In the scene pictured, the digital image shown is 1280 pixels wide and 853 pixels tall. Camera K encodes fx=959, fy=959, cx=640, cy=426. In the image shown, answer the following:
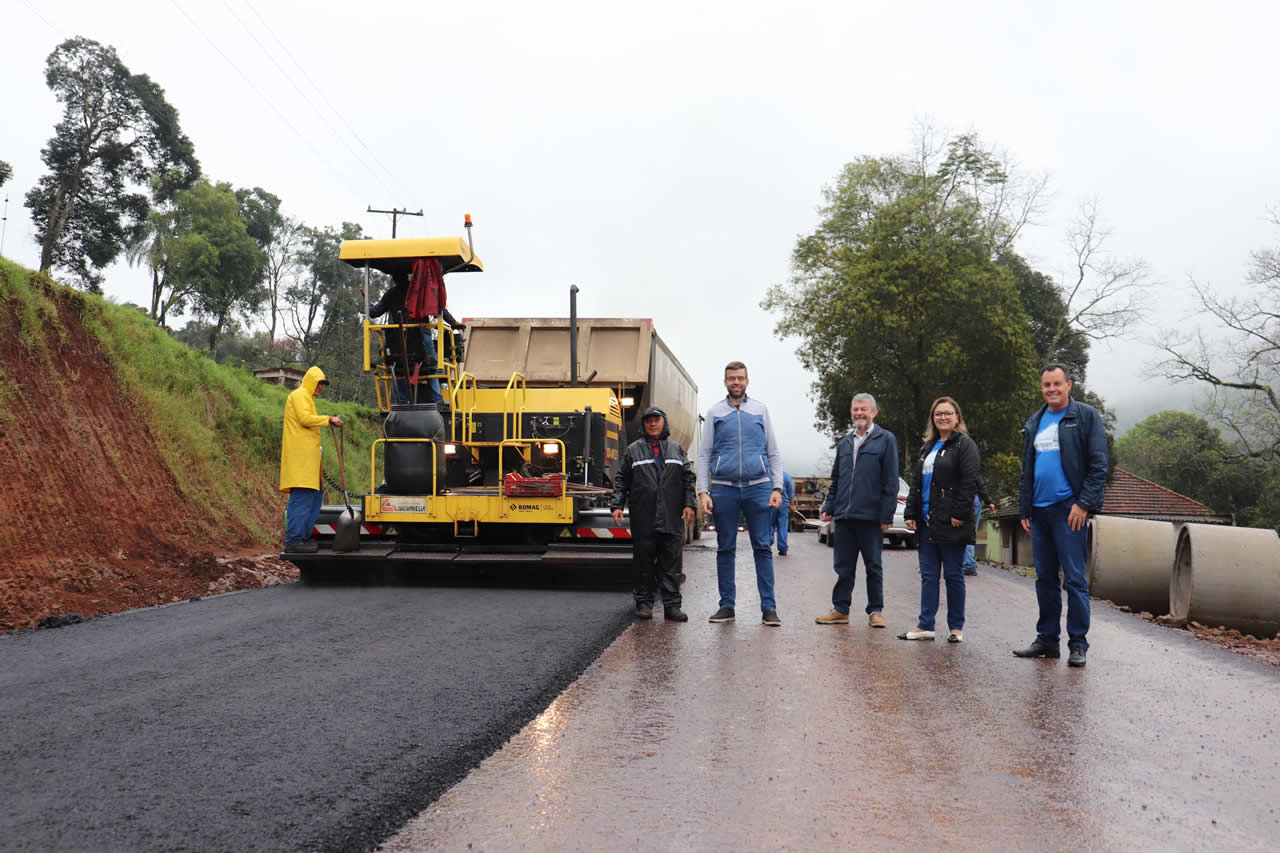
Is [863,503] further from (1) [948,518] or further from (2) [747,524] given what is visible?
(2) [747,524]

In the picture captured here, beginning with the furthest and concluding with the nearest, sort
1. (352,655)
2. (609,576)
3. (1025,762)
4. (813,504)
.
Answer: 1. (813,504)
2. (609,576)
3. (352,655)
4. (1025,762)

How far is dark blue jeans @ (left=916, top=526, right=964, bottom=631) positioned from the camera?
662 cm

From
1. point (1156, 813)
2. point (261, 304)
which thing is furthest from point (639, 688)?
point (261, 304)

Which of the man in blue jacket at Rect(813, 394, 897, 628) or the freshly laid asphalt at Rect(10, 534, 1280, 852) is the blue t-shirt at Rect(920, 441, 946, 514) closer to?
the man in blue jacket at Rect(813, 394, 897, 628)

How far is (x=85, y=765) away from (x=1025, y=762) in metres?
3.42

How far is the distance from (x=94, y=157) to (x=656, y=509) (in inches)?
1301

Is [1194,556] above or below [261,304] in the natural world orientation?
below

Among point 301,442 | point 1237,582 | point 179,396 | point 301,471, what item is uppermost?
point 179,396

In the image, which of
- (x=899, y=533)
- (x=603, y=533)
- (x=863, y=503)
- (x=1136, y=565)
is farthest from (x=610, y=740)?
(x=899, y=533)

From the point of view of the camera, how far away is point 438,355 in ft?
30.6

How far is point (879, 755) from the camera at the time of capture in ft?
12.2

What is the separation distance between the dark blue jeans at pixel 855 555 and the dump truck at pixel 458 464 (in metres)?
2.26

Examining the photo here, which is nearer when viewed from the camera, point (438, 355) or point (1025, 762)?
point (1025, 762)

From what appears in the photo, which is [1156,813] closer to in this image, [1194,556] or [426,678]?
[426,678]
